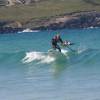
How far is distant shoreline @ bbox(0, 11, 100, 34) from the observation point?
153125 millimetres

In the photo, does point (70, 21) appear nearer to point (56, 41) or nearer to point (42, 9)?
point (42, 9)

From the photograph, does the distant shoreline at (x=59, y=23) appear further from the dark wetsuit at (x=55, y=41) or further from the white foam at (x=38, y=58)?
the dark wetsuit at (x=55, y=41)

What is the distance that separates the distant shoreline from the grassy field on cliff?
5.00m

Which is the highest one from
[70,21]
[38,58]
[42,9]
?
[38,58]

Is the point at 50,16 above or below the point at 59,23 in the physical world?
below

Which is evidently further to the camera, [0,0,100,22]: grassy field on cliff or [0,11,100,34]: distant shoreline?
[0,0,100,22]: grassy field on cliff

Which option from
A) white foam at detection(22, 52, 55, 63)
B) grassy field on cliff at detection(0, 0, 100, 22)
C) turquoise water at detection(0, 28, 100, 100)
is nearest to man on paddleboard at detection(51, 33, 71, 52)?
turquoise water at detection(0, 28, 100, 100)

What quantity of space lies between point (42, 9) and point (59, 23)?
33.0m

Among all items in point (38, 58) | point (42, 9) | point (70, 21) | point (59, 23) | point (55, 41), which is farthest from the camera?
point (42, 9)

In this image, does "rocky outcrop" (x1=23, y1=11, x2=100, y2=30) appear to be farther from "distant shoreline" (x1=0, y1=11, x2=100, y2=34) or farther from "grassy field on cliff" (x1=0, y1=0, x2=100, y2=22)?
"grassy field on cliff" (x1=0, y1=0, x2=100, y2=22)

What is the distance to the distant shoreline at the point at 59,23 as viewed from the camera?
15312cm

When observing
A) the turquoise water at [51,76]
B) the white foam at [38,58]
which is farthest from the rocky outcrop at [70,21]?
the turquoise water at [51,76]

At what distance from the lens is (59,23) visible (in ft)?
522

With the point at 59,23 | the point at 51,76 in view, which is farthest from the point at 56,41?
the point at 59,23
